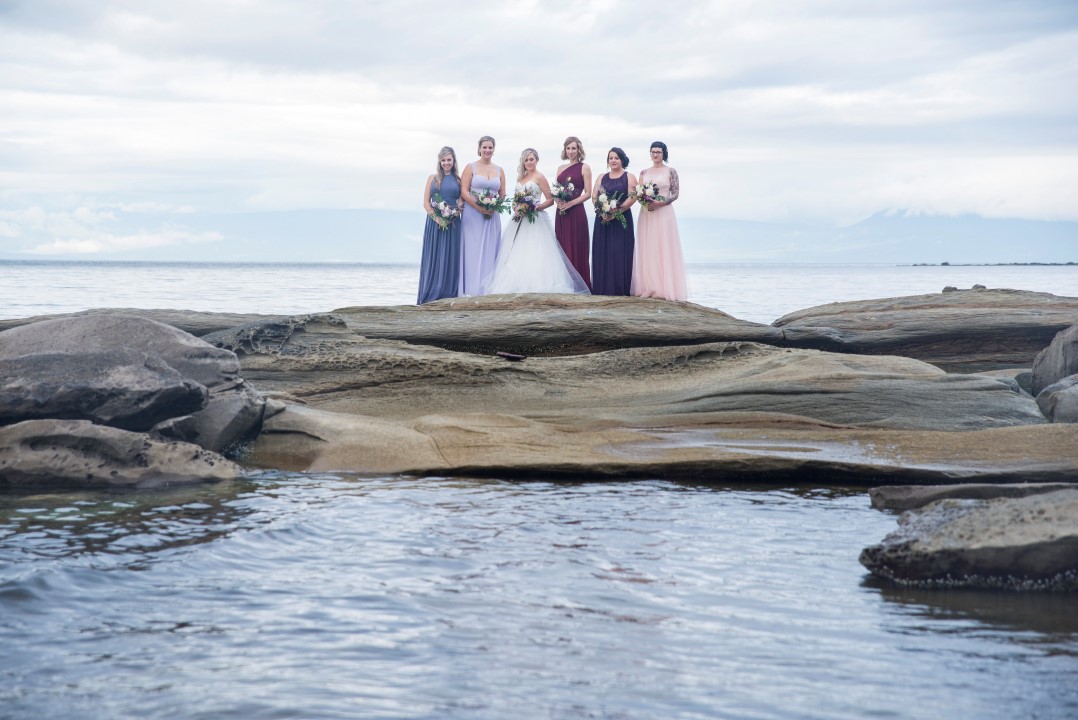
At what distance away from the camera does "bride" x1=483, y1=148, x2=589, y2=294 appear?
1802cm

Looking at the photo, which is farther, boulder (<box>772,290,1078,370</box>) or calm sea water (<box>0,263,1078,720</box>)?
boulder (<box>772,290,1078,370</box>)

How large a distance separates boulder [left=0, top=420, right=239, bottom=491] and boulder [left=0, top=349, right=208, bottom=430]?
27cm

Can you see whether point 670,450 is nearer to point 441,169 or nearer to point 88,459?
point 88,459

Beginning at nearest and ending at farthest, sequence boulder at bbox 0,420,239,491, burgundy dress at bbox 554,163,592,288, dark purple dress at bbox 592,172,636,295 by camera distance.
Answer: boulder at bbox 0,420,239,491 < dark purple dress at bbox 592,172,636,295 < burgundy dress at bbox 554,163,592,288

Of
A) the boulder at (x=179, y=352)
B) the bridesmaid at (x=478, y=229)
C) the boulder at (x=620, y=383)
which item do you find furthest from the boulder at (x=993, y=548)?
the bridesmaid at (x=478, y=229)

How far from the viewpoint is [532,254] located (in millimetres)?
18219

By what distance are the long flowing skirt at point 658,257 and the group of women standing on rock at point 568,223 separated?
2cm

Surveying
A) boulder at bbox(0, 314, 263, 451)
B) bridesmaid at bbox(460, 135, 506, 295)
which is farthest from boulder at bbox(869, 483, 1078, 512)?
bridesmaid at bbox(460, 135, 506, 295)

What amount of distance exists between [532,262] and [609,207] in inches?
61.9

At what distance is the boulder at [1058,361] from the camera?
1350 cm

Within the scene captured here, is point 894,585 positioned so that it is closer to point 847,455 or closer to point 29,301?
point 847,455

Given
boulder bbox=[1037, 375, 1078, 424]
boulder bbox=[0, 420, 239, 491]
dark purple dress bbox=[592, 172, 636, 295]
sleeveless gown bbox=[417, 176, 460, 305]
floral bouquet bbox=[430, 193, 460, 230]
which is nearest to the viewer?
boulder bbox=[0, 420, 239, 491]

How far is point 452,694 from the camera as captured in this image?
500cm

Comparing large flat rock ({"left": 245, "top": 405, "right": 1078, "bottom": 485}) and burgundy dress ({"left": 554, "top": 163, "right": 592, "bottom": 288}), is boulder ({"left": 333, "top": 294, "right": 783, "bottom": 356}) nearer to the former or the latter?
burgundy dress ({"left": 554, "top": 163, "right": 592, "bottom": 288})
